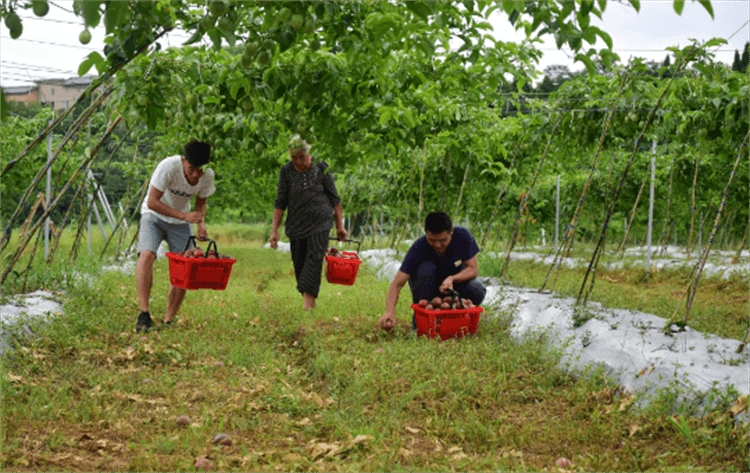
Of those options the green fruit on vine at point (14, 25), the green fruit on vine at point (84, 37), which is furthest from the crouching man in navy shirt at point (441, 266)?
the green fruit on vine at point (14, 25)

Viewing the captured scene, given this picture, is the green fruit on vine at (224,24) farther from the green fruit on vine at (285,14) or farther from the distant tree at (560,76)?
the distant tree at (560,76)

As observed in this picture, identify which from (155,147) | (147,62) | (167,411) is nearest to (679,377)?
(167,411)

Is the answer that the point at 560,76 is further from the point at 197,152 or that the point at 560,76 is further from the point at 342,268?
the point at 197,152

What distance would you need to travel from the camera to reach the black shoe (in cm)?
450

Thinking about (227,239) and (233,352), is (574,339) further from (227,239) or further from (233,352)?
(227,239)

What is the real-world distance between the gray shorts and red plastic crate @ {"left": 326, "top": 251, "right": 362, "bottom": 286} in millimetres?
1269

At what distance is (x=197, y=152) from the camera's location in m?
4.63

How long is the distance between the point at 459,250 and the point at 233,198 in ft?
32.9

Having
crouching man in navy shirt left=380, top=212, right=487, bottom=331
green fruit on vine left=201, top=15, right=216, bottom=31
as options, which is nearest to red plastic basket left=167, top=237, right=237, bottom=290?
crouching man in navy shirt left=380, top=212, right=487, bottom=331

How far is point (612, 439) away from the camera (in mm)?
2721

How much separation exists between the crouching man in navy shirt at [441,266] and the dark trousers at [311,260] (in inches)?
44.5

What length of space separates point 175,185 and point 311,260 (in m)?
1.40

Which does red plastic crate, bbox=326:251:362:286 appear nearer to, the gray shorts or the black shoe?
the gray shorts

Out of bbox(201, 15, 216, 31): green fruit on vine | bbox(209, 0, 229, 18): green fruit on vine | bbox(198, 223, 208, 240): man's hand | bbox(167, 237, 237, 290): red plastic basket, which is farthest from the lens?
bbox(198, 223, 208, 240): man's hand
